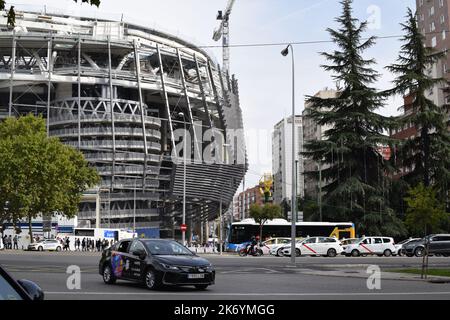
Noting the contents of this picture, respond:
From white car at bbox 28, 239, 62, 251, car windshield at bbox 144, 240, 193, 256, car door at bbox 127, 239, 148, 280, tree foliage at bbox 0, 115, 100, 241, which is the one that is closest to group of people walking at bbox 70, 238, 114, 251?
white car at bbox 28, 239, 62, 251

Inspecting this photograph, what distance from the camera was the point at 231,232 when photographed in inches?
2067

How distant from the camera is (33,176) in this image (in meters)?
50.7

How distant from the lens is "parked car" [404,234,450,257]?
41.3 meters

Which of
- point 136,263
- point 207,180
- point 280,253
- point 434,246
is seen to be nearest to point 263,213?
point 280,253

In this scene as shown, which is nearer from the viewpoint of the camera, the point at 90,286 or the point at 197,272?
the point at 197,272

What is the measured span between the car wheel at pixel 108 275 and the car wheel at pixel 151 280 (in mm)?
1849

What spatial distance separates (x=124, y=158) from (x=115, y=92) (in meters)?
11.1

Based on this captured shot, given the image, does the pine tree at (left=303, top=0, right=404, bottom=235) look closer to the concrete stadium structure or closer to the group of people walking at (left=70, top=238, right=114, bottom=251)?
the group of people walking at (left=70, top=238, right=114, bottom=251)

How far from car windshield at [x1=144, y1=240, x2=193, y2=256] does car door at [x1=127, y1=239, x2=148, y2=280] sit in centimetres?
18

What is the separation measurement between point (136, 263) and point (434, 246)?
3316 centimetres

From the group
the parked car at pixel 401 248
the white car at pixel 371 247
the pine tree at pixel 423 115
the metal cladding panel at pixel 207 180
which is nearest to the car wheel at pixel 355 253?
the white car at pixel 371 247

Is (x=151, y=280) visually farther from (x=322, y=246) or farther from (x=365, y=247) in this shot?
(x=365, y=247)
